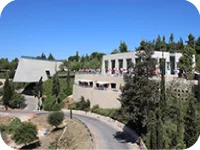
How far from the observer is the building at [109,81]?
28.4 m

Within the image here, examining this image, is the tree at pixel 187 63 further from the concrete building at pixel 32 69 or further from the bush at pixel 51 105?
the concrete building at pixel 32 69

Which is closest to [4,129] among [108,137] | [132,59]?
[108,137]

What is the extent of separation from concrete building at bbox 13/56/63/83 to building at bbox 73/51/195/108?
559 inches

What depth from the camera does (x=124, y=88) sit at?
16109 millimetres

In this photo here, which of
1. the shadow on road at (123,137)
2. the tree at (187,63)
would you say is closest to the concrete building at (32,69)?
the shadow on road at (123,137)

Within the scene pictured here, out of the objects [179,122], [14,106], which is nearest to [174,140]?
[179,122]

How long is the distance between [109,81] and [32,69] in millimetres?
27574

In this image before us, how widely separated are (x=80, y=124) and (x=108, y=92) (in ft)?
24.9

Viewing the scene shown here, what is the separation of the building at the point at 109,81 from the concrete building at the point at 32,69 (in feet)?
46.6

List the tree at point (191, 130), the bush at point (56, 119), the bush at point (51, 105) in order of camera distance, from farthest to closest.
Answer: the bush at point (51, 105) < the bush at point (56, 119) < the tree at point (191, 130)

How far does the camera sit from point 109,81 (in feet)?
110

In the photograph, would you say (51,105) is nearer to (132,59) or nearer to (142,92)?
(132,59)

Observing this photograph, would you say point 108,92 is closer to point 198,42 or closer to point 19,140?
point 19,140

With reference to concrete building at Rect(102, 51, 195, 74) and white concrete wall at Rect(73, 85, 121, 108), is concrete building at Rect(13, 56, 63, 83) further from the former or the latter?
concrete building at Rect(102, 51, 195, 74)
